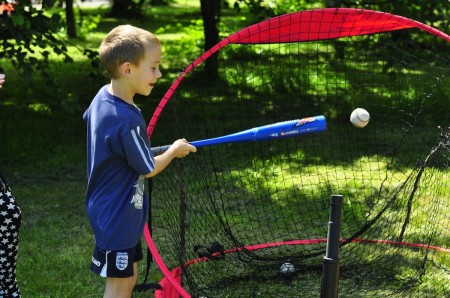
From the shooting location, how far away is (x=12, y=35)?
5875 mm

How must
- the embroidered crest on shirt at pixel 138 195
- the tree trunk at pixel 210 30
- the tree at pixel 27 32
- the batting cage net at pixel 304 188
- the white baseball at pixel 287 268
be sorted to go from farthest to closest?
the tree trunk at pixel 210 30, the tree at pixel 27 32, the white baseball at pixel 287 268, the batting cage net at pixel 304 188, the embroidered crest on shirt at pixel 138 195

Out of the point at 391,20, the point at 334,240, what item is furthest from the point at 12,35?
the point at 334,240

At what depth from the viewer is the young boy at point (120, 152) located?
293 centimetres

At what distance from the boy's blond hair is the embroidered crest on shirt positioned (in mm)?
422

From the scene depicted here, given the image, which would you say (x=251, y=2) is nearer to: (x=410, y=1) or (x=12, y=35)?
(x=410, y=1)

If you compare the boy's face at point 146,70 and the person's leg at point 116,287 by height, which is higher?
the boy's face at point 146,70

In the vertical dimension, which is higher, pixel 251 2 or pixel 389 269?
pixel 251 2

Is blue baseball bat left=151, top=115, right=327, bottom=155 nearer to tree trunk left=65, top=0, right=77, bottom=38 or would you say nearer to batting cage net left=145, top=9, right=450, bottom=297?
batting cage net left=145, top=9, right=450, bottom=297

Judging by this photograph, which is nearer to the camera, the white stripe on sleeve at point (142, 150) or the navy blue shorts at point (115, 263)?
the white stripe on sleeve at point (142, 150)

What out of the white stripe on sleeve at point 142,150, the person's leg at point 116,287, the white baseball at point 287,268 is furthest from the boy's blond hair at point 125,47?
the white baseball at point 287,268

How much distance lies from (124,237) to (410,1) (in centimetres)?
586

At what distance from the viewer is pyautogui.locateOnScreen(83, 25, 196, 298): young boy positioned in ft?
9.62

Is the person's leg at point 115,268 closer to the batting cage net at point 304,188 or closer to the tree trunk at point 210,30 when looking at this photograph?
the batting cage net at point 304,188

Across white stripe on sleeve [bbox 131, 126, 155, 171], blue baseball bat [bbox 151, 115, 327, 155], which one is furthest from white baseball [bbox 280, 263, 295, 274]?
white stripe on sleeve [bbox 131, 126, 155, 171]
